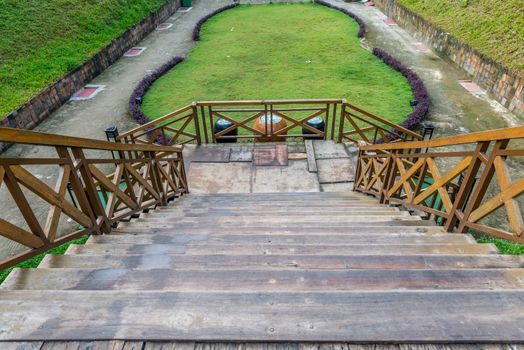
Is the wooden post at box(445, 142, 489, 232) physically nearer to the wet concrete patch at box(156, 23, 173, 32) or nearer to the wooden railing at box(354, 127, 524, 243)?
the wooden railing at box(354, 127, 524, 243)

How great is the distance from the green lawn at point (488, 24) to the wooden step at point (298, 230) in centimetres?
972

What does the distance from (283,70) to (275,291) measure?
12.3 metres

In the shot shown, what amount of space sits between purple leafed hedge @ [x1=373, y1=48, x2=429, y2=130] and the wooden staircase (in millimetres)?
7072

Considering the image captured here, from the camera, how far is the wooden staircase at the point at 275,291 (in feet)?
4.64

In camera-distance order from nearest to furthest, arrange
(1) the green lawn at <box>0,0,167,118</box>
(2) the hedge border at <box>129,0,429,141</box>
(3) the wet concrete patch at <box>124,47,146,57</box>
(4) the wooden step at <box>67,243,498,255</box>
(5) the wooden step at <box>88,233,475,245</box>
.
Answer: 1. (4) the wooden step at <box>67,243,498,255</box>
2. (5) the wooden step at <box>88,233,475,245</box>
3. (2) the hedge border at <box>129,0,429,141</box>
4. (1) the green lawn at <box>0,0,167,118</box>
5. (3) the wet concrete patch at <box>124,47,146,57</box>

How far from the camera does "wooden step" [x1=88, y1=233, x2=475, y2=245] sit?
110 inches

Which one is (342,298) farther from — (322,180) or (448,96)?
(448,96)

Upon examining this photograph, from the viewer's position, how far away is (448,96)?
35.9 feet

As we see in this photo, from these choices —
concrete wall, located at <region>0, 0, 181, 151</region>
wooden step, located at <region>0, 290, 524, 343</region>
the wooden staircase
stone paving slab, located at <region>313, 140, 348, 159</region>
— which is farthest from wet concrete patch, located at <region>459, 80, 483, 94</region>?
concrete wall, located at <region>0, 0, 181, 151</region>

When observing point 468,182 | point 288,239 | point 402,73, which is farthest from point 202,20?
point 468,182

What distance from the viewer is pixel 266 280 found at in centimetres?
185

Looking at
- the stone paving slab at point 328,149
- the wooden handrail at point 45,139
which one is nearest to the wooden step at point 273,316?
the wooden handrail at point 45,139

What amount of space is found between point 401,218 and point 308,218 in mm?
1042

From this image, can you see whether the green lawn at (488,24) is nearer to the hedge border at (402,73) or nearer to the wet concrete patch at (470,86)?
the wet concrete patch at (470,86)
